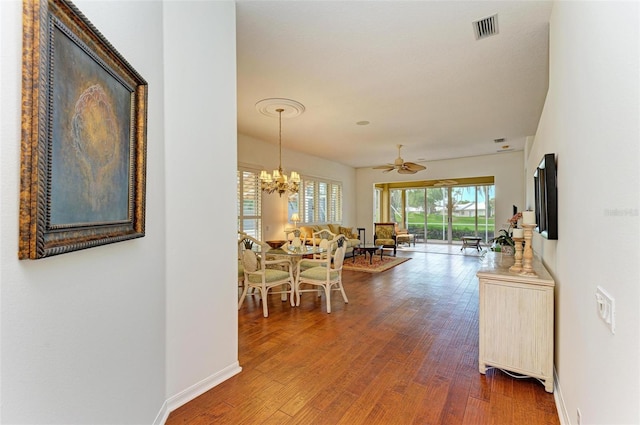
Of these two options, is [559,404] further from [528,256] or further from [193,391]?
[193,391]

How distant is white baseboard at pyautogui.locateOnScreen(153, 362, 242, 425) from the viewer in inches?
76.0

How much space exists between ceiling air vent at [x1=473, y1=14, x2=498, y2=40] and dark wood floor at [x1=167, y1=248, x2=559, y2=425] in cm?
302

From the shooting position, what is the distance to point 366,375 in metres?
2.49

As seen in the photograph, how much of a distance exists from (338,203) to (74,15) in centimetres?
925

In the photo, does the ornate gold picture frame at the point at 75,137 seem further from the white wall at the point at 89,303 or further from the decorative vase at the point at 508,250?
the decorative vase at the point at 508,250

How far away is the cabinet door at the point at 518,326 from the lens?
2.30 m

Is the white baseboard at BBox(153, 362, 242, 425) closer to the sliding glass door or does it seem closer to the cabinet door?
the cabinet door

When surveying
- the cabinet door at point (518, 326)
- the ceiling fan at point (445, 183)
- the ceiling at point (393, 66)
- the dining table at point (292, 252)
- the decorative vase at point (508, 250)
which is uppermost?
the ceiling at point (393, 66)

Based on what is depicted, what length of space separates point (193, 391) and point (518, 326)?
250 centimetres

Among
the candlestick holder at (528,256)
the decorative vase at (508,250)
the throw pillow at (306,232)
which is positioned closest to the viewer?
the candlestick holder at (528,256)

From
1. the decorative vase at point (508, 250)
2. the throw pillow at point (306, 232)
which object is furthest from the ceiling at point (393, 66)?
the throw pillow at point (306, 232)

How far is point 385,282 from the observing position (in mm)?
5781

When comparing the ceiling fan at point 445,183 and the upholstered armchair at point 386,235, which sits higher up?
the ceiling fan at point 445,183

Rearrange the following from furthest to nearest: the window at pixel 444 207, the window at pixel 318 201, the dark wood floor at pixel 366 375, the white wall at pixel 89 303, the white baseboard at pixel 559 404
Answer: the window at pixel 444 207 → the window at pixel 318 201 → the dark wood floor at pixel 366 375 → the white baseboard at pixel 559 404 → the white wall at pixel 89 303
